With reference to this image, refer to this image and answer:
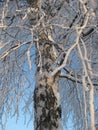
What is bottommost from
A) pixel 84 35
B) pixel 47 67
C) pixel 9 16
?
pixel 47 67

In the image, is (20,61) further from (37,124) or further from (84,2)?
(84,2)

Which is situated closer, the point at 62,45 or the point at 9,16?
the point at 62,45

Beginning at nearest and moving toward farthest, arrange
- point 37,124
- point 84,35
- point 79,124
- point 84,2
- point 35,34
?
point 84,2 → point 35,34 → point 37,124 → point 84,35 → point 79,124

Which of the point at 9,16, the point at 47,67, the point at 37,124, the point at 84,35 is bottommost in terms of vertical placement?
the point at 37,124

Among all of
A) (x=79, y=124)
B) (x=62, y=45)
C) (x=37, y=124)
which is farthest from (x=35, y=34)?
(x=79, y=124)

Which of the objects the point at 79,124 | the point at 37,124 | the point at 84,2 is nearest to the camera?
the point at 84,2

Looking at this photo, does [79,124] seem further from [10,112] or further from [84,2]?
[84,2]

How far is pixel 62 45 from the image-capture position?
4.05 m

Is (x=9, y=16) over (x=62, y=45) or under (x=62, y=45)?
over

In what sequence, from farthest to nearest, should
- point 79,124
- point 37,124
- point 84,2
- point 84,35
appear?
1. point 79,124
2. point 84,35
3. point 37,124
4. point 84,2

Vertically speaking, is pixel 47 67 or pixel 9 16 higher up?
pixel 9 16

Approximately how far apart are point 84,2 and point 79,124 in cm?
188

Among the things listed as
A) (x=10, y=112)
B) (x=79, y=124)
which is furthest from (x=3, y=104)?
(x=79, y=124)

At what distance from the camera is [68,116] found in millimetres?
5254
